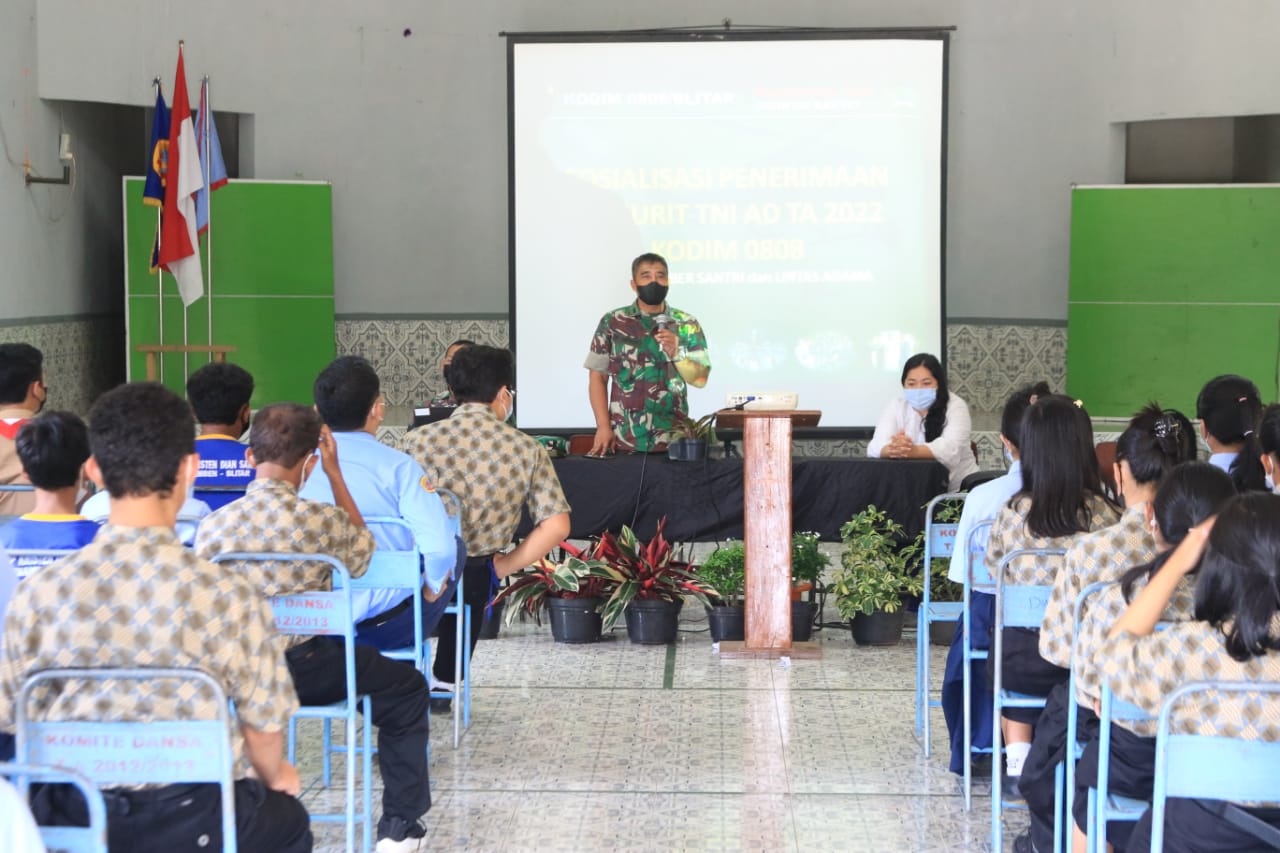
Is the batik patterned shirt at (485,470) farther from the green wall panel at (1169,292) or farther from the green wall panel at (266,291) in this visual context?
the green wall panel at (1169,292)

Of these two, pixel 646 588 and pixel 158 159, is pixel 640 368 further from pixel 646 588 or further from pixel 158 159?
pixel 158 159

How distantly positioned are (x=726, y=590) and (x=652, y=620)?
320 mm

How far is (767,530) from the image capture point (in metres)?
5.39

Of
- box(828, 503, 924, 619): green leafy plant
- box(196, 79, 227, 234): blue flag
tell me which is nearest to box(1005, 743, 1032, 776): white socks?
box(828, 503, 924, 619): green leafy plant

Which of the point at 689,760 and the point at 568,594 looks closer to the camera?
the point at 689,760

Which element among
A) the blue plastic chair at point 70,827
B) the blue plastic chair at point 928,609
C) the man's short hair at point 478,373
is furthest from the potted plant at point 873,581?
the blue plastic chair at point 70,827

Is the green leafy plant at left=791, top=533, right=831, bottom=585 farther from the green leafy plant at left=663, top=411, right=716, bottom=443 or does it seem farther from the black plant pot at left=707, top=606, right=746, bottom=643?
the green leafy plant at left=663, top=411, right=716, bottom=443

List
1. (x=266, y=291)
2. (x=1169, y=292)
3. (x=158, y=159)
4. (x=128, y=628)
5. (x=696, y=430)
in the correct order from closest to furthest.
→ (x=128, y=628)
(x=696, y=430)
(x=158, y=159)
(x=1169, y=292)
(x=266, y=291)

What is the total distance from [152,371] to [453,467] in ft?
17.2

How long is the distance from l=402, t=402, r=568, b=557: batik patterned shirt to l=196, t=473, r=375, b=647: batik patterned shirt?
1180mm

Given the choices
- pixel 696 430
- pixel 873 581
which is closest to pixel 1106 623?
pixel 873 581

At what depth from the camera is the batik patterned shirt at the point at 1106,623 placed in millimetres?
→ 2594

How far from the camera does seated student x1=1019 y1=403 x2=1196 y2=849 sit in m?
3.00

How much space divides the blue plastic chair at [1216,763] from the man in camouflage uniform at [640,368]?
4.01 m
